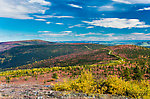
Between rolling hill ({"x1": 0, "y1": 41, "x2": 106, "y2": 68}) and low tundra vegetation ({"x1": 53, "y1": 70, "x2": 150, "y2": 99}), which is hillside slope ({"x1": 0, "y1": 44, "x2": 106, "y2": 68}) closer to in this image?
rolling hill ({"x1": 0, "y1": 41, "x2": 106, "y2": 68})

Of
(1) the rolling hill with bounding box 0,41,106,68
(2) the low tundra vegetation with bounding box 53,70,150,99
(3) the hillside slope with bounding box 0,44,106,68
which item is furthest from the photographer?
(1) the rolling hill with bounding box 0,41,106,68

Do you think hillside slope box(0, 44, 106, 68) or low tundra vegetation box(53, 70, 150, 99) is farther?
hillside slope box(0, 44, 106, 68)

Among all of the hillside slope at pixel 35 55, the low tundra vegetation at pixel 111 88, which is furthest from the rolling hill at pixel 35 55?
the low tundra vegetation at pixel 111 88

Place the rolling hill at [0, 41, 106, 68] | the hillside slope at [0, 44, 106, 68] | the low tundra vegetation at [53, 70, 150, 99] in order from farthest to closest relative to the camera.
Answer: the rolling hill at [0, 41, 106, 68] → the hillside slope at [0, 44, 106, 68] → the low tundra vegetation at [53, 70, 150, 99]

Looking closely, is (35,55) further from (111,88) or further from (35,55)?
(111,88)

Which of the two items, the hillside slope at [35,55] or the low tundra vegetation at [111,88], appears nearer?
the low tundra vegetation at [111,88]

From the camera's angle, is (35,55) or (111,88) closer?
(111,88)

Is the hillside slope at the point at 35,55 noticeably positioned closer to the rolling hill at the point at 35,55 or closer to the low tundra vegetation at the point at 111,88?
the rolling hill at the point at 35,55

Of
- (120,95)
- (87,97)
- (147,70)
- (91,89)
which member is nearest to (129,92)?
(120,95)

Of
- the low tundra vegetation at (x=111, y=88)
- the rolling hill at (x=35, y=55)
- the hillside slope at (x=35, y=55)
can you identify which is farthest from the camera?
the rolling hill at (x=35, y=55)

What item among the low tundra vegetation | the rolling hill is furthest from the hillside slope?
the low tundra vegetation

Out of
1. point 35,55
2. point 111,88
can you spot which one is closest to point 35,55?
point 35,55

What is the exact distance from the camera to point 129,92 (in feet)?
40.8

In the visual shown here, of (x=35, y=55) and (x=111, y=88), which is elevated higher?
(x=111, y=88)
